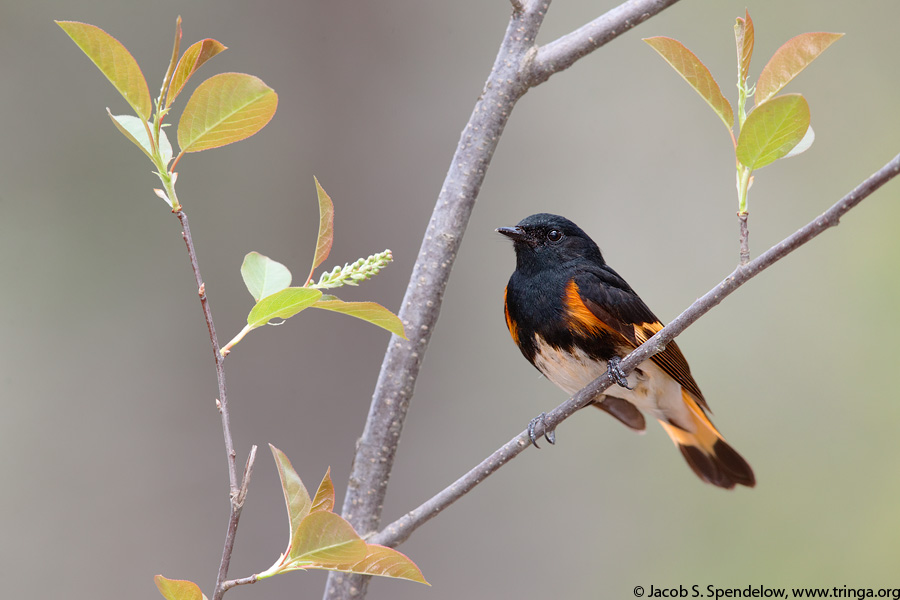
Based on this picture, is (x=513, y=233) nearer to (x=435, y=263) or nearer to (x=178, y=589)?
(x=435, y=263)

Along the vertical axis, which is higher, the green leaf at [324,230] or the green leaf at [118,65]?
the green leaf at [118,65]

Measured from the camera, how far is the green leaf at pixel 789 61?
930 mm

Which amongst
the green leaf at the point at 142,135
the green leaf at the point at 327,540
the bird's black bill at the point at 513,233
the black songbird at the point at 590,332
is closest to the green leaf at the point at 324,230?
the green leaf at the point at 142,135

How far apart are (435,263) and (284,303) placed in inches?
24.9

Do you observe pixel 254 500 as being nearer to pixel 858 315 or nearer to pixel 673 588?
pixel 673 588

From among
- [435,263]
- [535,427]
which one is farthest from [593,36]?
[535,427]

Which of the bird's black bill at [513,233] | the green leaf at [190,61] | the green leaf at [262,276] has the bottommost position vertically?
the green leaf at [262,276]

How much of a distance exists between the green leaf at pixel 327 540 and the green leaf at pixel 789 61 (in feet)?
2.27

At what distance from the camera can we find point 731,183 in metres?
→ 3.82

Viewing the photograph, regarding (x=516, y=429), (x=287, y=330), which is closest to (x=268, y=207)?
(x=287, y=330)

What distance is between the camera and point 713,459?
2322mm

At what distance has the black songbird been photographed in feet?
6.18

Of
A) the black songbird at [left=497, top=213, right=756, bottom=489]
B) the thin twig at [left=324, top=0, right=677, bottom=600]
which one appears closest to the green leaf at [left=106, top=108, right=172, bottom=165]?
the thin twig at [left=324, top=0, right=677, bottom=600]

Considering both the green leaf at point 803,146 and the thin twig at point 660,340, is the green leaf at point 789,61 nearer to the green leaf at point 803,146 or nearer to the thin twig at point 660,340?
the green leaf at point 803,146
